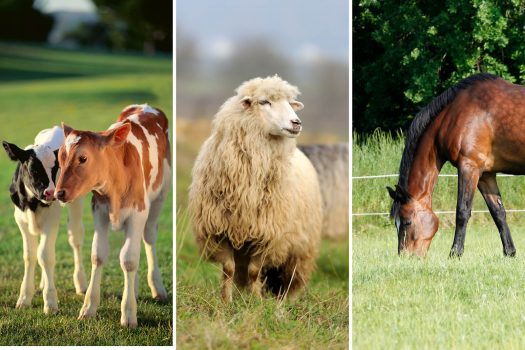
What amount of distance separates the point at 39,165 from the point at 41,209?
1.07 ft

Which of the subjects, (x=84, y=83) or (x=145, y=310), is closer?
(x=145, y=310)

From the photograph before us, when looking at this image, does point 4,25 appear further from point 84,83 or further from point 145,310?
point 145,310

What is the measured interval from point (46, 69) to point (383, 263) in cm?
1220

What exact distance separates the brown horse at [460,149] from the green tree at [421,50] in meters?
4.36

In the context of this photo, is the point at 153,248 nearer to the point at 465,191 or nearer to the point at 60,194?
the point at 60,194

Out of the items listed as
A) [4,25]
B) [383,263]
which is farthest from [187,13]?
[4,25]

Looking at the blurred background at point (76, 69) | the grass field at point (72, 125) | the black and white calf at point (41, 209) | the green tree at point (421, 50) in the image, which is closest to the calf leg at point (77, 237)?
the black and white calf at point (41, 209)

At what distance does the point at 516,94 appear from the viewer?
912cm

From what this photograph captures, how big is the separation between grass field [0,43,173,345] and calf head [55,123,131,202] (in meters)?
0.98

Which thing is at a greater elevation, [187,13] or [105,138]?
[187,13]

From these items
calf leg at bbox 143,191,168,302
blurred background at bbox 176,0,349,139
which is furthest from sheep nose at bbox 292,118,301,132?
calf leg at bbox 143,191,168,302

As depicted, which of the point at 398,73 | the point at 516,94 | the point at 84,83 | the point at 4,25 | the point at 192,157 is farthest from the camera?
the point at 84,83

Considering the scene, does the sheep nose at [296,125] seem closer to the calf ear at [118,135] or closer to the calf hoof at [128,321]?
the calf ear at [118,135]

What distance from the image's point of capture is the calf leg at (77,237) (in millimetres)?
6906
